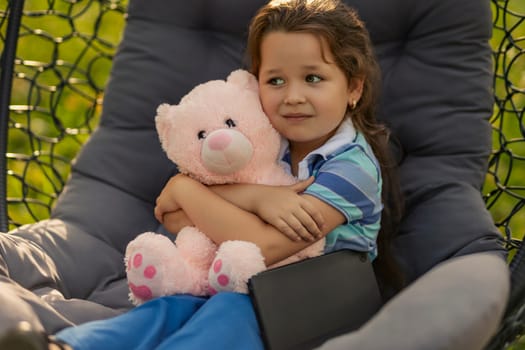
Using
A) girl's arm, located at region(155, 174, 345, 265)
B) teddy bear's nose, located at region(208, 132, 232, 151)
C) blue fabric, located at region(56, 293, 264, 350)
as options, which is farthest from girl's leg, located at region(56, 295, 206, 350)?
teddy bear's nose, located at region(208, 132, 232, 151)

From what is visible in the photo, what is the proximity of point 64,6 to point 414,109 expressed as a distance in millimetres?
1989

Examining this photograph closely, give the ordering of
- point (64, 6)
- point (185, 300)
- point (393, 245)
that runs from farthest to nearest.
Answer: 1. point (64, 6)
2. point (393, 245)
3. point (185, 300)

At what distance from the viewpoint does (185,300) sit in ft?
4.68

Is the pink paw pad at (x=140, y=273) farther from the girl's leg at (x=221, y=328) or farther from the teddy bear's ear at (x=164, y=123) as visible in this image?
the teddy bear's ear at (x=164, y=123)

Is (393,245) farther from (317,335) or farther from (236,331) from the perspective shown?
(236,331)

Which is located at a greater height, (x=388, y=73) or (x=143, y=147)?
(x=388, y=73)

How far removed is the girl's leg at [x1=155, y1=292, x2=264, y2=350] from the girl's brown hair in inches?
17.7

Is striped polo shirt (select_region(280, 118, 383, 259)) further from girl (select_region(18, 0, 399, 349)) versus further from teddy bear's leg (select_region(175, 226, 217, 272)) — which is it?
teddy bear's leg (select_region(175, 226, 217, 272))

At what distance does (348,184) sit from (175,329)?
1.30 feet

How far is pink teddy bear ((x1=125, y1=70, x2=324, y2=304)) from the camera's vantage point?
1.42m

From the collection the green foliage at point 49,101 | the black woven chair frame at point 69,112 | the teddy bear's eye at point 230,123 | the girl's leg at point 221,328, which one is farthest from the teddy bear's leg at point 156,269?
the green foliage at point 49,101

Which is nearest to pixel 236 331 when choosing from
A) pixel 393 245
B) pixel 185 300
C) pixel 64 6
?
pixel 185 300

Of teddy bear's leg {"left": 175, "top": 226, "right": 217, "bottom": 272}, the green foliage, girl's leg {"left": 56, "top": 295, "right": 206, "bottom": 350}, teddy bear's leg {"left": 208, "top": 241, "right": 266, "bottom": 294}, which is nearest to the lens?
girl's leg {"left": 56, "top": 295, "right": 206, "bottom": 350}

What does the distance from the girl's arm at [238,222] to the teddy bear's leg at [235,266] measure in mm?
32
